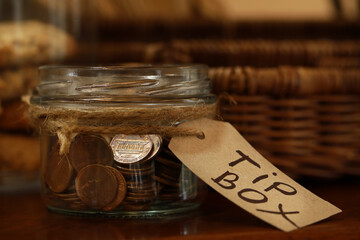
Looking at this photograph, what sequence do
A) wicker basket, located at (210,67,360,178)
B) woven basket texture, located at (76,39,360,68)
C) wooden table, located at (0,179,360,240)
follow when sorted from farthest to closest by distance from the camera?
woven basket texture, located at (76,39,360,68)
wicker basket, located at (210,67,360,178)
wooden table, located at (0,179,360,240)

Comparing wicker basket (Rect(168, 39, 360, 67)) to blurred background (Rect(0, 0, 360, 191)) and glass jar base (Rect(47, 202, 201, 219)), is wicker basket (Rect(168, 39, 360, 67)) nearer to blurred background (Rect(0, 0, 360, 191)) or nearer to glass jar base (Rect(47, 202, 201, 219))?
blurred background (Rect(0, 0, 360, 191))

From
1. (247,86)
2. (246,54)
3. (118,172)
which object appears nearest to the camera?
(118,172)

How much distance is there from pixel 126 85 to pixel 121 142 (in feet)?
0.16

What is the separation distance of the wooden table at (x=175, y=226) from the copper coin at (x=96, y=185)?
0.02 m

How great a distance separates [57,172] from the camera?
0.49 m

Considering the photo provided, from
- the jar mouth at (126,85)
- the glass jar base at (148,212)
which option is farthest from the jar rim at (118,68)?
the glass jar base at (148,212)

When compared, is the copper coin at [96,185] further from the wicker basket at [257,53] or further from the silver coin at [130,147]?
the wicker basket at [257,53]

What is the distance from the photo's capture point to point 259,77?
573 millimetres

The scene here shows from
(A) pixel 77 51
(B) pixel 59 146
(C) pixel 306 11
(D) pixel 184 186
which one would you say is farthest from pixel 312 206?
(C) pixel 306 11

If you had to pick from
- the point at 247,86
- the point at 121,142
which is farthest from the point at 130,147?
the point at 247,86

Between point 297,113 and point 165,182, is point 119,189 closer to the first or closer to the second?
point 165,182

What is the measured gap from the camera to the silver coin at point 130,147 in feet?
1.50

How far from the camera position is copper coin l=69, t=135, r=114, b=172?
0.47 metres

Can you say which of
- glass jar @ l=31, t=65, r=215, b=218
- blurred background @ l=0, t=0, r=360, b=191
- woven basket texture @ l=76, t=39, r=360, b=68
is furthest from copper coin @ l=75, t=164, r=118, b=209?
woven basket texture @ l=76, t=39, r=360, b=68
